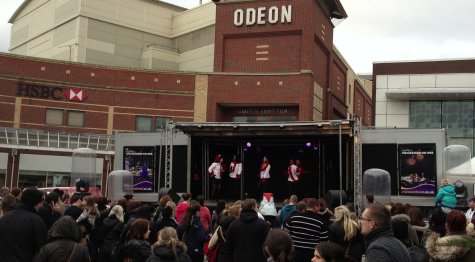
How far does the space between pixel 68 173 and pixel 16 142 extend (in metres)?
4.28

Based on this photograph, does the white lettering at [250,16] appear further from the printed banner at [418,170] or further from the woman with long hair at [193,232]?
the woman with long hair at [193,232]

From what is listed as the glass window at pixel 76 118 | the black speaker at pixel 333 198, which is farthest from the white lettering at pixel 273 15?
the black speaker at pixel 333 198

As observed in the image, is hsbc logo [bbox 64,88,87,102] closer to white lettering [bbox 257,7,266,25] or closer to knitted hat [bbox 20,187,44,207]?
white lettering [bbox 257,7,266,25]

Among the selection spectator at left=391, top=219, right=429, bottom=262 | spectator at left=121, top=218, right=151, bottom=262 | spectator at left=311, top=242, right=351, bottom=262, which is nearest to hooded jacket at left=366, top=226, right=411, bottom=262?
spectator at left=311, top=242, right=351, bottom=262

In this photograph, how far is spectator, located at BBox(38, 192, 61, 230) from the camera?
8.23 metres

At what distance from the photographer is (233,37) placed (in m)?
38.8

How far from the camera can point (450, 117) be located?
1246 inches

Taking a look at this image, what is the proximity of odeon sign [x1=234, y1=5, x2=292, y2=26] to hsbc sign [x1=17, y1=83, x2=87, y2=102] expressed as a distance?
12.0 meters

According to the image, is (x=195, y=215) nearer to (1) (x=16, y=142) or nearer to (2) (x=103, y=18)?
(1) (x=16, y=142)

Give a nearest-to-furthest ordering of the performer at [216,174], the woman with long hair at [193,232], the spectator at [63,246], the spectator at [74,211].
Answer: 1. the spectator at [63,246]
2. the woman with long hair at [193,232]
3. the spectator at [74,211]
4. the performer at [216,174]

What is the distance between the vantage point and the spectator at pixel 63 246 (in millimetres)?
5312

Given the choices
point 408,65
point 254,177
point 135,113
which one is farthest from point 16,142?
point 408,65

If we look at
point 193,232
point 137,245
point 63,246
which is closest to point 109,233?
point 193,232

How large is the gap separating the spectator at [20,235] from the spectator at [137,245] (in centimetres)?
110
